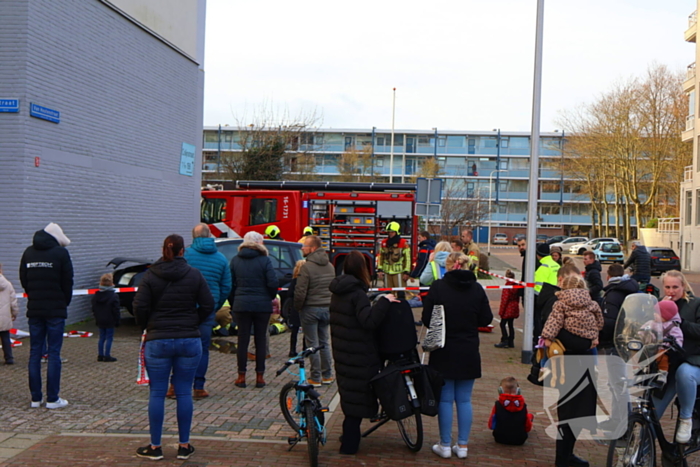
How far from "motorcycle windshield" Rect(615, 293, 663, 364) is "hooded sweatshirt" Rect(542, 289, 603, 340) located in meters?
0.29

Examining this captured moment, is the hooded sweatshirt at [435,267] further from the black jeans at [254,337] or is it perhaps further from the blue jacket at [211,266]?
the blue jacket at [211,266]

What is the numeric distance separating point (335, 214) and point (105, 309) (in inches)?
492

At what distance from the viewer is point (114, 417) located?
679 centimetres

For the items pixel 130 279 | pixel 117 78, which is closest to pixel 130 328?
pixel 130 279

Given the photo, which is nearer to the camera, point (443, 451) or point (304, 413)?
point (304, 413)

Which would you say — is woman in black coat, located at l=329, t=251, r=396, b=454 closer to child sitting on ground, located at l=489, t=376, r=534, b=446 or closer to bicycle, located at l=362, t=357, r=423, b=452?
bicycle, located at l=362, t=357, r=423, b=452

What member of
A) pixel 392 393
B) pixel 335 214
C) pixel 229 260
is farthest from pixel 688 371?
pixel 335 214

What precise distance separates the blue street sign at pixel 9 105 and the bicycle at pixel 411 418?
841cm

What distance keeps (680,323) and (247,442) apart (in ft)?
12.7

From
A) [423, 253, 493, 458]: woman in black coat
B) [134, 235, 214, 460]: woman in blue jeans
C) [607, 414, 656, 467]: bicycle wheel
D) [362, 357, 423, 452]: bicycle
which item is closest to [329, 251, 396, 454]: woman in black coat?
[362, 357, 423, 452]: bicycle

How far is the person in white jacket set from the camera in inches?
354

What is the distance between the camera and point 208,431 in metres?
6.41

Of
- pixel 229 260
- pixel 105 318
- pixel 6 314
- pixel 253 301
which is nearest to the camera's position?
pixel 253 301

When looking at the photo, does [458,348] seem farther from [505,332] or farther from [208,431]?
[505,332]
